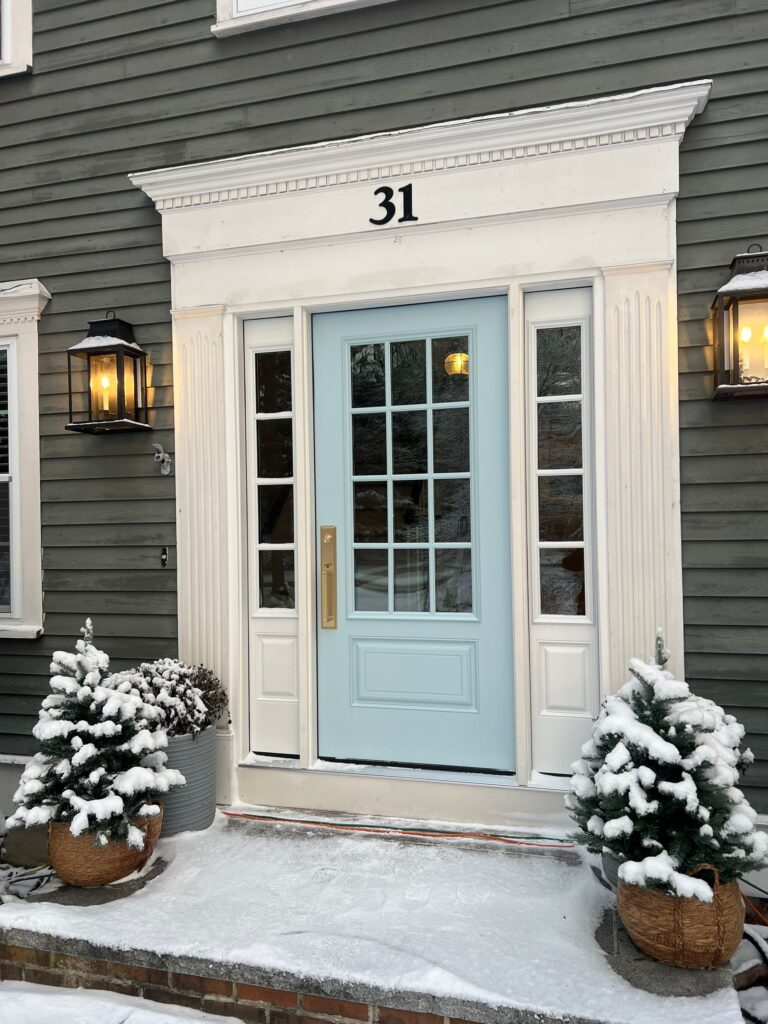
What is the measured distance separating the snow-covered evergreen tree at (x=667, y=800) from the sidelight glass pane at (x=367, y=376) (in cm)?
159

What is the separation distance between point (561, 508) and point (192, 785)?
1.86 metres

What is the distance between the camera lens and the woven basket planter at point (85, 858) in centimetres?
264

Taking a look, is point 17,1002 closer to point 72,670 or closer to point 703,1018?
point 72,670

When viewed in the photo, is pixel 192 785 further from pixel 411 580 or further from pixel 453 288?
pixel 453 288

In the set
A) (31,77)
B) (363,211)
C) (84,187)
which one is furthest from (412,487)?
(31,77)

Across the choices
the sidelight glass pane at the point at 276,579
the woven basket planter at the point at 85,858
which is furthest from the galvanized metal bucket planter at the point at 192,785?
the sidelight glass pane at the point at 276,579

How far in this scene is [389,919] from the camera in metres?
2.45

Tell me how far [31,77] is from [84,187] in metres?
0.65

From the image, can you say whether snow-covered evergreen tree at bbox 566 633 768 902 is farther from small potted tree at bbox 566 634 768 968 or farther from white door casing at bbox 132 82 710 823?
white door casing at bbox 132 82 710 823

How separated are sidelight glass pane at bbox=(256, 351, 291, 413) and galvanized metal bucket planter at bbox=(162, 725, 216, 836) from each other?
1.41 meters

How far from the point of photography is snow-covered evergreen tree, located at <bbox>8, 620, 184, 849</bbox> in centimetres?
262

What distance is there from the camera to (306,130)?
3.32 meters

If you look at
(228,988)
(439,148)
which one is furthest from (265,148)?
(228,988)

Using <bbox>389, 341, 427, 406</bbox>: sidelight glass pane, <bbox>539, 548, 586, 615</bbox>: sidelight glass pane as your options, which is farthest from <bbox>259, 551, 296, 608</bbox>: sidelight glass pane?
<bbox>539, 548, 586, 615</bbox>: sidelight glass pane
